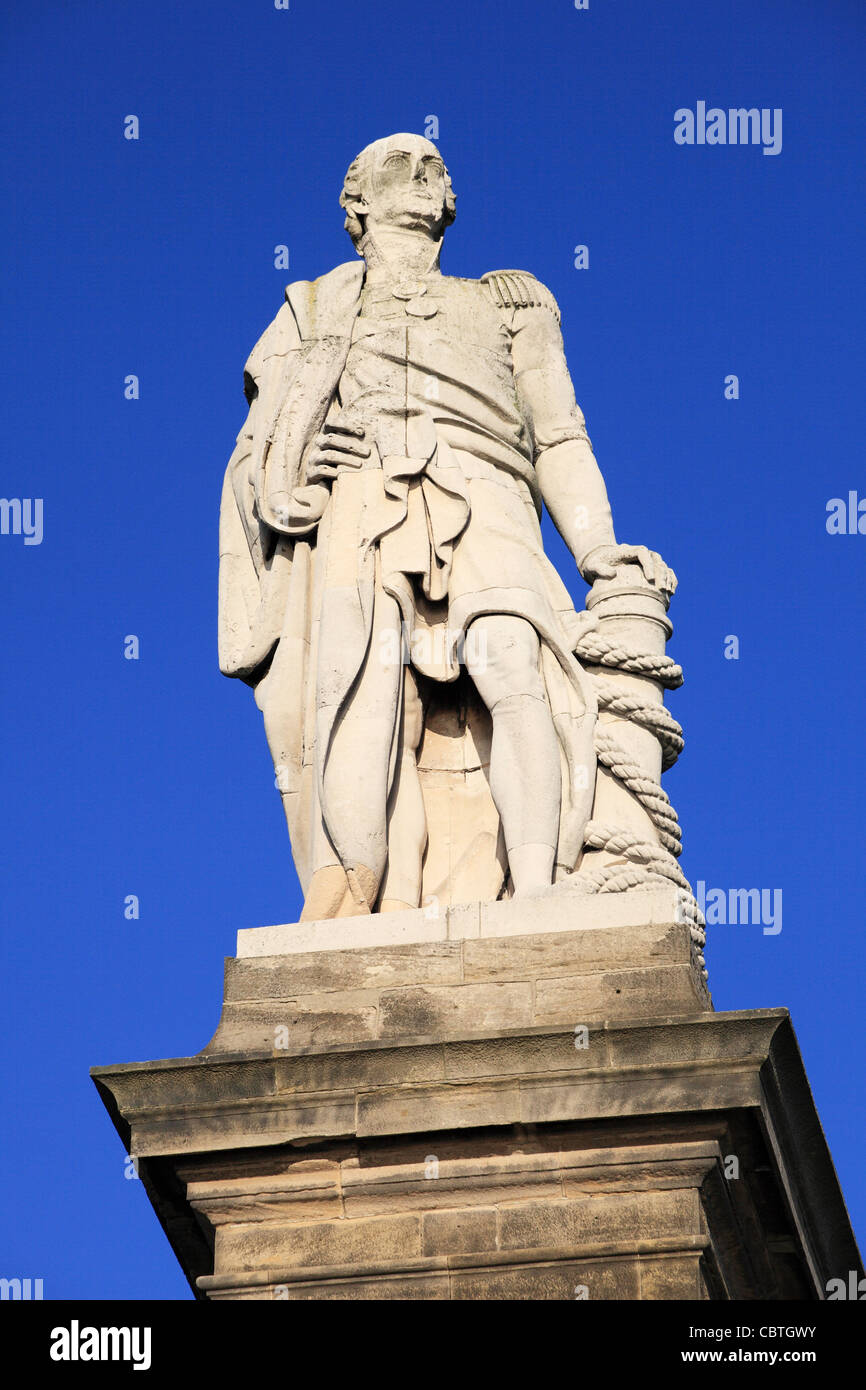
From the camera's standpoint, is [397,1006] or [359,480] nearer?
[397,1006]

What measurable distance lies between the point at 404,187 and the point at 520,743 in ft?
11.2

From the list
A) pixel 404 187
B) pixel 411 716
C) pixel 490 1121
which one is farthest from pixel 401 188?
pixel 490 1121

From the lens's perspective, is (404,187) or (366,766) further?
(404,187)

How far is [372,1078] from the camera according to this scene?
32.2 ft

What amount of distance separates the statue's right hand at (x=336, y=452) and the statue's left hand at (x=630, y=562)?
125cm

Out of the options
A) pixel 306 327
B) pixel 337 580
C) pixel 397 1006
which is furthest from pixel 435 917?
pixel 306 327

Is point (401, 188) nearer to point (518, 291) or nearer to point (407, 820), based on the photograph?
point (518, 291)

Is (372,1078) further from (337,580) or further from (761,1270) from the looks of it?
(337,580)

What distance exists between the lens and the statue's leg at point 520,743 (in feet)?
35.7

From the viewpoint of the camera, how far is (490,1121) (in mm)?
9664

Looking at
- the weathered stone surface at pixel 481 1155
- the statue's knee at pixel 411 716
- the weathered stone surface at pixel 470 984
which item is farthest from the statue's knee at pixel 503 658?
the weathered stone surface at pixel 481 1155

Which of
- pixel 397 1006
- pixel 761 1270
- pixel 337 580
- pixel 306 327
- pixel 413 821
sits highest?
pixel 306 327

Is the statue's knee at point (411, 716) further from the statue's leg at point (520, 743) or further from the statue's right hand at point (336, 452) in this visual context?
the statue's right hand at point (336, 452)

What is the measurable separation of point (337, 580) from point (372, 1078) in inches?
108
